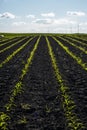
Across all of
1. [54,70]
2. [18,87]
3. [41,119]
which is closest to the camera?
[41,119]

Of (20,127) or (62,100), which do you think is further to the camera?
(62,100)

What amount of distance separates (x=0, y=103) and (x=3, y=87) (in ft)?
8.79

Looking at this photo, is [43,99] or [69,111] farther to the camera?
[43,99]

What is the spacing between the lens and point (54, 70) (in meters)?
17.3

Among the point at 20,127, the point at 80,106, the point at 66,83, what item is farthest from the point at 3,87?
the point at 20,127

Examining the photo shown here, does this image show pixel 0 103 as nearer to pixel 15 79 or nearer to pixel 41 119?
pixel 41 119

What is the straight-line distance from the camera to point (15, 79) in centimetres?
1486

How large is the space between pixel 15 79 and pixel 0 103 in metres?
4.37

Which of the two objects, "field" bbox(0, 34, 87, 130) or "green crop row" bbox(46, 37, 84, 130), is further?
"field" bbox(0, 34, 87, 130)

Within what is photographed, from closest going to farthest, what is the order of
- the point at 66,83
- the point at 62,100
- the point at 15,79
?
1. the point at 62,100
2. the point at 66,83
3. the point at 15,79

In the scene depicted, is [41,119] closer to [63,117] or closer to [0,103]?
[63,117]

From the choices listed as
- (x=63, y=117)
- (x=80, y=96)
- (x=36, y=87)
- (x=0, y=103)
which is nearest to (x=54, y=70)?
(x=36, y=87)

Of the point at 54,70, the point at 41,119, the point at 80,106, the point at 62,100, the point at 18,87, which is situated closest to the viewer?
the point at 41,119

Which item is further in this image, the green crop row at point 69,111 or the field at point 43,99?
the field at point 43,99
